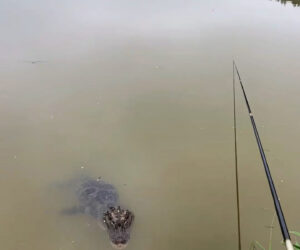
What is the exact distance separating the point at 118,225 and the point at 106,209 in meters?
0.35

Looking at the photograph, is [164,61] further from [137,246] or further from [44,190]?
[137,246]

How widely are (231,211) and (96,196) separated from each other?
3.88 feet

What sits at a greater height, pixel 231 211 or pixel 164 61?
pixel 164 61

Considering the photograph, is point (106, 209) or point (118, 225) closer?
point (118, 225)

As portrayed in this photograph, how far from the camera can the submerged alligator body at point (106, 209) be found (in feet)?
9.22

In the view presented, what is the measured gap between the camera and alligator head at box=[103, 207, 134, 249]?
276 centimetres

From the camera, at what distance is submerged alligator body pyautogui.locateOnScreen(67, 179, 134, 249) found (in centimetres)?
281

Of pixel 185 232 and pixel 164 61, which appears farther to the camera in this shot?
pixel 164 61

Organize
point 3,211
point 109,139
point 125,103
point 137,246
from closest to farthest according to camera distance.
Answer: point 137,246
point 3,211
point 109,139
point 125,103

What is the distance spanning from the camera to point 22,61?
5.30 meters

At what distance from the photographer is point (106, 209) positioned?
3146 mm

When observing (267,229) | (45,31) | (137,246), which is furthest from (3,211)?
Answer: (45,31)

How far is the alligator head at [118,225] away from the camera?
276 centimetres

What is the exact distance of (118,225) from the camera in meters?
2.82
